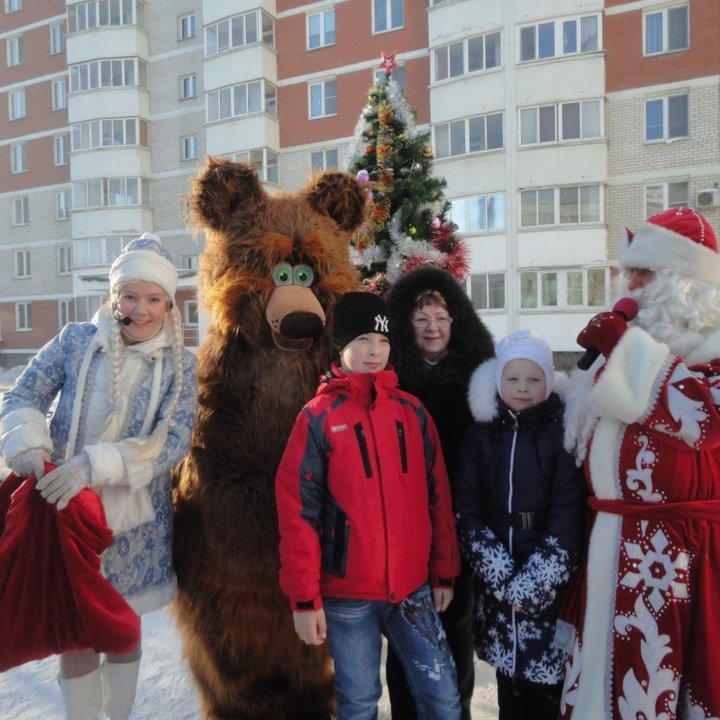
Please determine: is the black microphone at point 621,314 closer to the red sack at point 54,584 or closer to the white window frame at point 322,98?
the red sack at point 54,584

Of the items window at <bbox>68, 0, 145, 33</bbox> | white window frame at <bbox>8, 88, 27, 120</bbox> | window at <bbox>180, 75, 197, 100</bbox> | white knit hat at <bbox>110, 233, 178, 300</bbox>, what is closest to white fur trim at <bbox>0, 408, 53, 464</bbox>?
white knit hat at <bbox>110, 233, 178, 300</bbox>

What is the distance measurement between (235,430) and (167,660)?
5.04ft

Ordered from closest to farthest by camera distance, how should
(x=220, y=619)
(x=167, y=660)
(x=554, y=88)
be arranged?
(x=220, y=619)
(x=167, y=660)
(x=554, y=88)

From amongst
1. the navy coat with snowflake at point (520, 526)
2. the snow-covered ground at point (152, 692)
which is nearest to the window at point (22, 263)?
the snow-covered ground at point (152, 692)

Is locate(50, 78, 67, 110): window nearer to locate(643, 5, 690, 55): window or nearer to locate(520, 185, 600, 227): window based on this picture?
locate(520, 185, 600, 227): window

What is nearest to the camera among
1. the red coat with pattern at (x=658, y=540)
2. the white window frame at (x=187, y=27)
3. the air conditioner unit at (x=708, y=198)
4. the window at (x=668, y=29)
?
the red coat with pattern at (x=658, y=540)

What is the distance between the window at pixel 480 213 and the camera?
623 inches

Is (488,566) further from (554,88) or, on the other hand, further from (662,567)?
(554,88)

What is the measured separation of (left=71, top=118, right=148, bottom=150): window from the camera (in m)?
21.0

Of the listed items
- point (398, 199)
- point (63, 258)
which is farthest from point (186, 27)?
point (398, 199)

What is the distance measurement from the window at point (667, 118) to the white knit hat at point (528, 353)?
15.4 metres

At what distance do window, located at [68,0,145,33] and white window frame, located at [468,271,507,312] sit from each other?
15.2 metres

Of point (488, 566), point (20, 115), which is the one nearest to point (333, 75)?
point (20, 115)

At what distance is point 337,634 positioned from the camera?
1.96m
